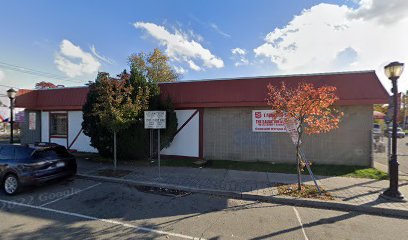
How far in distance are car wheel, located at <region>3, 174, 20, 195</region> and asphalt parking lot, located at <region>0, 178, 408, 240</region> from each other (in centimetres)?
19

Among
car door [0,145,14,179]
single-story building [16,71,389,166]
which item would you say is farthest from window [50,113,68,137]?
car door [0,145,14,179]

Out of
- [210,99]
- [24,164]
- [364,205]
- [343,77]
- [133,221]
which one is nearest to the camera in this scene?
[133,221]

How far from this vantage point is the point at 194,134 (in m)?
11.4

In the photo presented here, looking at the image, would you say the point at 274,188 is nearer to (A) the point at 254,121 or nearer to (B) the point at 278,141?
(B) the point at 278,141

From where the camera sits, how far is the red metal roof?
908cm

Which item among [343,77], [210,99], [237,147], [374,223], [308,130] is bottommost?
[374,223]

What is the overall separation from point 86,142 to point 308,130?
13.0 m

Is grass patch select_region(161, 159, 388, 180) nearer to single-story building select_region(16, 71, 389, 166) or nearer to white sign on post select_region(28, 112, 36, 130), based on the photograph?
single-story building select_region(16, 71, 389, 166)

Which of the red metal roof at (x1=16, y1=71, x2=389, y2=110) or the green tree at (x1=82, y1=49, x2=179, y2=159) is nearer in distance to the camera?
the red metal roof at (x1=16, y1=71, x2=389, y2=110)

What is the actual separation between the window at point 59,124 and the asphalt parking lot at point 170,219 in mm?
8806

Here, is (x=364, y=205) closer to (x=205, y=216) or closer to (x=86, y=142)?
(x=205, y=216)

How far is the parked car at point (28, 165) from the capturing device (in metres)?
6.20

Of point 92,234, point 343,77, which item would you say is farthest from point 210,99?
point 92,234

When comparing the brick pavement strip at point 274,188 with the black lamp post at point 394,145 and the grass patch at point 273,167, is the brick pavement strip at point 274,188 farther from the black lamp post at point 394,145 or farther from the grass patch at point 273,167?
the grass patch at point 273,167
